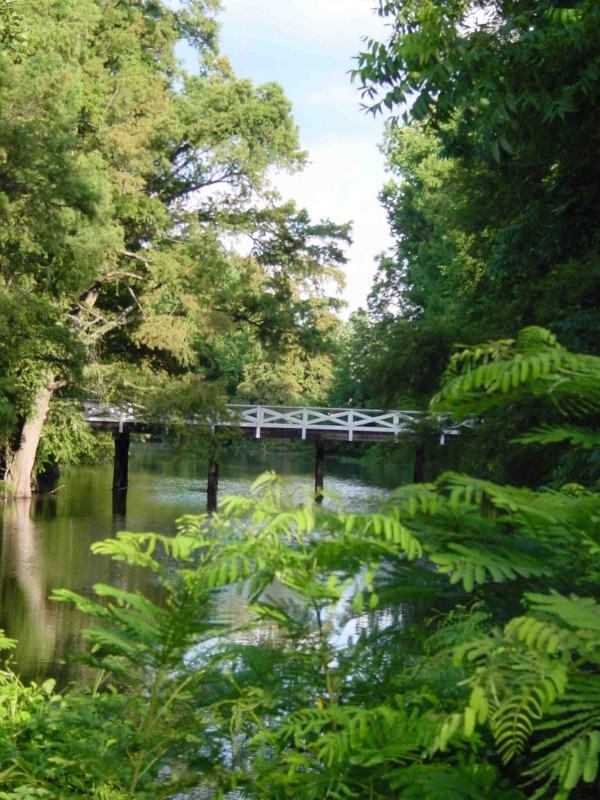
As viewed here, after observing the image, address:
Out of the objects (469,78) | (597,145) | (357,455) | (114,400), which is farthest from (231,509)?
(357,455)

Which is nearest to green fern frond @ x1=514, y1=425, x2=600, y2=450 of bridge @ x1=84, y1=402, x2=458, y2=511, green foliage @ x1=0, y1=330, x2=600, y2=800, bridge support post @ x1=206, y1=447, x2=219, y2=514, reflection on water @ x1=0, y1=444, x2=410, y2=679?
green foliage @ x1=0, y1=330, x2=600, y2=800

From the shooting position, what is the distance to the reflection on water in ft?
37.9

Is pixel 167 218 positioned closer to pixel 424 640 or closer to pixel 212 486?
pixel 212 486

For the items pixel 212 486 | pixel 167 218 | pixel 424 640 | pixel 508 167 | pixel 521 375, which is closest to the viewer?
pixel 521 375

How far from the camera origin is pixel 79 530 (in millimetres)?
21750

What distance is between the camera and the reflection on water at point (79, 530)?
455 inches

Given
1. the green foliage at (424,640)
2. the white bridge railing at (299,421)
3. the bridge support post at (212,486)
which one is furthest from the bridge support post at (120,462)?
the green foliage at (424,640)

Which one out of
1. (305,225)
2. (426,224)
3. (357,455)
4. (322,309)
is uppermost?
(426,224)

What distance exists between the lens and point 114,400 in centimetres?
2348

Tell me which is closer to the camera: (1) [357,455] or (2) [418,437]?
(2) [418,437]

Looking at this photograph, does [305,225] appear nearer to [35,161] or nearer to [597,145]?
[35,161]

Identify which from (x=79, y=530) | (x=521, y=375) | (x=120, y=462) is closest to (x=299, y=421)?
(x=120, y=462)

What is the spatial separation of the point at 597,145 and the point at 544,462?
364cm

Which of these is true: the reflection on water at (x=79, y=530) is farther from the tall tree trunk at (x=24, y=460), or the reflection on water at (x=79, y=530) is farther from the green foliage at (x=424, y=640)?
the tall tree trunk at (x=24, y=460)
